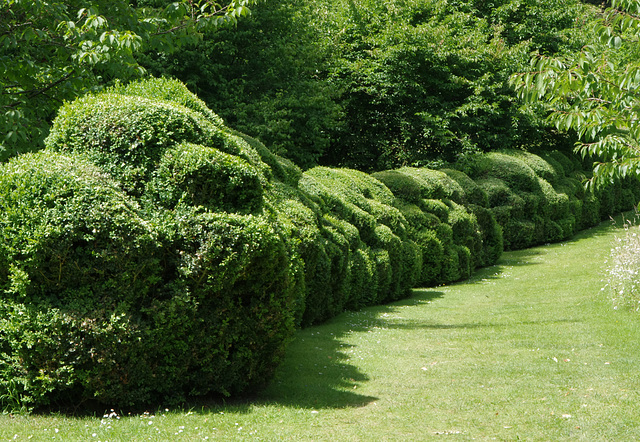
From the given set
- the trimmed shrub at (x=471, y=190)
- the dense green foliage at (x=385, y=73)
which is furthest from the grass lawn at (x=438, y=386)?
the dense green foliage at (x=385, y=73)

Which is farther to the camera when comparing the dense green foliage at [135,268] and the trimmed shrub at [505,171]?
the trimmed shrub at [505,171]

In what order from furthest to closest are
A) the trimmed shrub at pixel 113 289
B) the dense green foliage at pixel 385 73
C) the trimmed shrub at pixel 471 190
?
the dense green foliage at pixel 385 73 → the trimmed shrub at pixel 471 190 → the trimmed shrub at pixel 113 289

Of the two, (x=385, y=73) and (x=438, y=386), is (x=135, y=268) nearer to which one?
(x=438, y=386)

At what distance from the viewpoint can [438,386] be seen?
7086 millimetres

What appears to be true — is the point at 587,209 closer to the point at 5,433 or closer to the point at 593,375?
the point at 593,375

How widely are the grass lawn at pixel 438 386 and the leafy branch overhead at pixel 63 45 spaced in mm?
4484

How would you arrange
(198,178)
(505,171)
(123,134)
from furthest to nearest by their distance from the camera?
1. (505,171)
2. (123,134)
3. (198,178)

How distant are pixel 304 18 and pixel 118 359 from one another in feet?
61.7

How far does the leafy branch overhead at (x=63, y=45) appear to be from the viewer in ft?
26.8

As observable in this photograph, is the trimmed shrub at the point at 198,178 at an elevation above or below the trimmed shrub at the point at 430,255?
above

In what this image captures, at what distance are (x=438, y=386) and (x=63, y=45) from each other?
6896 millimetres

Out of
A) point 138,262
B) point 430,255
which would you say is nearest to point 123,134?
point 138,262

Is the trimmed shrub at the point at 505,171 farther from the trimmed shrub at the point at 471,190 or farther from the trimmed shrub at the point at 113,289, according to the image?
the trimmed shrub at the point at 113,289

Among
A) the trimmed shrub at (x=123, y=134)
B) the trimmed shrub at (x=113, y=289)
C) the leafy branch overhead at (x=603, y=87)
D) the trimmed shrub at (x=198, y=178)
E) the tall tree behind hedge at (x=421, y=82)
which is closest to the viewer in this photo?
the trimmed shrub at (x=113, y=289)
